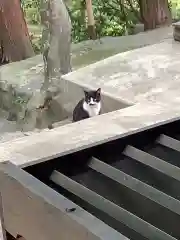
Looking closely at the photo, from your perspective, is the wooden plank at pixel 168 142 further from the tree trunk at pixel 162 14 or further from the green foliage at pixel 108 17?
the green foliage at pixel 108 17

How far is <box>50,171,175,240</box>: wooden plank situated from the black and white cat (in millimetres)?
2862

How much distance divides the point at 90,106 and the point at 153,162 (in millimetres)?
3019

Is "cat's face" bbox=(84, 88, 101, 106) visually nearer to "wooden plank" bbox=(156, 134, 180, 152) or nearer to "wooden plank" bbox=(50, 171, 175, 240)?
"wooden plank" bbox=(156, 134, 180, 152)

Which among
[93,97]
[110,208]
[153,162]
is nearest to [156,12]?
[93,97]

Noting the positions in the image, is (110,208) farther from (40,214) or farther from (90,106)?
(90,106)

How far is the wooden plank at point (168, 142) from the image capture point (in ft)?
5.81

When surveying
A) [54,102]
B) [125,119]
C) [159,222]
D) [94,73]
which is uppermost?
[159,222]

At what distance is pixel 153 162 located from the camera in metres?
1.67

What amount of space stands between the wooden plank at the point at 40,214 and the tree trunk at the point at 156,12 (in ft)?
25.4

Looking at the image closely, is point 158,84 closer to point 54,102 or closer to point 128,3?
point 54,102

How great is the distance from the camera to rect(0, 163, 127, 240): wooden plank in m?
1.22

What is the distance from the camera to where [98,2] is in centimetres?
1003

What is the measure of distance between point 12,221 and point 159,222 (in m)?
0.40

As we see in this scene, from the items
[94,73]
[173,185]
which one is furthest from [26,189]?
[94,73]
